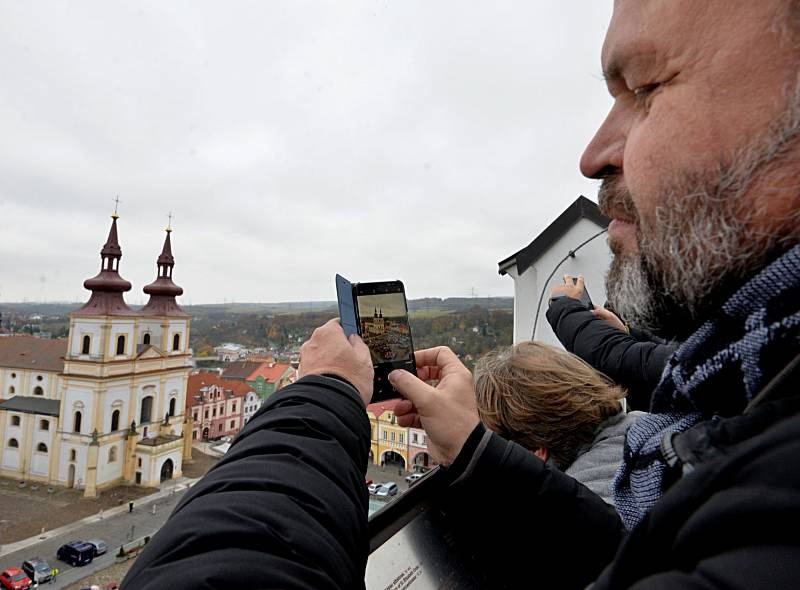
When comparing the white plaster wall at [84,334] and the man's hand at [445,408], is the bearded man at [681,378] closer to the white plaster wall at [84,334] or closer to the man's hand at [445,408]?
the man's hand at [445,408]

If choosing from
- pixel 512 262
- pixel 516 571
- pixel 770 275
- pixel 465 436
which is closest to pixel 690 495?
pixel 770 275

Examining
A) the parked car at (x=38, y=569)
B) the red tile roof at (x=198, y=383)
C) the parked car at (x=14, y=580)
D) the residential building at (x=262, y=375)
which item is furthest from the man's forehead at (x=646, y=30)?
the red tile roof at (x=198, y=383)

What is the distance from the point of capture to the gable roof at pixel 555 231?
227 cm

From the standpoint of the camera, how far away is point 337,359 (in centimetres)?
59

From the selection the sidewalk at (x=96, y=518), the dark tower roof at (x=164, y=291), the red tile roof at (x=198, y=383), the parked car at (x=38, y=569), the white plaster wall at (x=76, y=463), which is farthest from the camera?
the dark tower roof at (x=164, y=291)

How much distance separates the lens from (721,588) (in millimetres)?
169

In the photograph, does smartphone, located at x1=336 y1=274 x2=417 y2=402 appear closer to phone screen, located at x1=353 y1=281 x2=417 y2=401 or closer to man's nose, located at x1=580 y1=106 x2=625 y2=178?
phone screen, located at x1=353 y1=281 x2=417 y2=401

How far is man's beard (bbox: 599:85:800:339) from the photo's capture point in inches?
11.7

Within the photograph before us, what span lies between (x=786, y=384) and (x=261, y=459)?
38 centimetres

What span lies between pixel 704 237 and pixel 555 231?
2085 mm

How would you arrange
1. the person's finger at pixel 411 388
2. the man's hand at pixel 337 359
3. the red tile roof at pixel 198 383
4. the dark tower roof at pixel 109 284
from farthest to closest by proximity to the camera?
the dark tower roof at pixel 109 284, the red tile roof at pixel 198 383, the person's finger at pixel 411 388, the man's hand at pixel 337 359

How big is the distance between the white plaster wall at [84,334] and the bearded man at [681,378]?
369cm

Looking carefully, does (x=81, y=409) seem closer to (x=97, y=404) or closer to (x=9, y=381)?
(x=97, y=404)

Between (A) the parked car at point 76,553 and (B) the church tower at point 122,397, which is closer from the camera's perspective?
(A) the parked car at point 76,553
